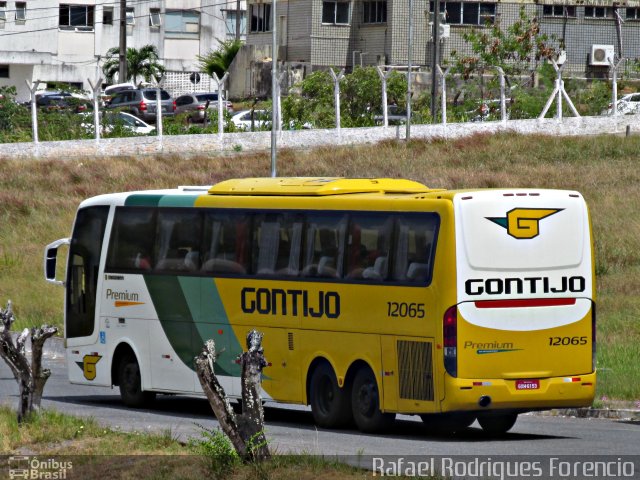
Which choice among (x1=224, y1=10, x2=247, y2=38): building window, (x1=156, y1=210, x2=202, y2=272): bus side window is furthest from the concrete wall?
(x1=224, y1=10, x2=247, y2=38): building window

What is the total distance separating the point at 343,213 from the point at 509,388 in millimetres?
2944

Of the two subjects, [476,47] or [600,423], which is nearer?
[600,423]

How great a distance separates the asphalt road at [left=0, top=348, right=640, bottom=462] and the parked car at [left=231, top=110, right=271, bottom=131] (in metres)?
25.1

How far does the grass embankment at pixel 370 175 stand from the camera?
2983 cm

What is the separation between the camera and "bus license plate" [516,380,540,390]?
48.4 ft

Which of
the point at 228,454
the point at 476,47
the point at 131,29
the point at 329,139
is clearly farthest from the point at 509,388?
the point at 131,29

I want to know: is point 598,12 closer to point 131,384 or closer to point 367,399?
point 131,384

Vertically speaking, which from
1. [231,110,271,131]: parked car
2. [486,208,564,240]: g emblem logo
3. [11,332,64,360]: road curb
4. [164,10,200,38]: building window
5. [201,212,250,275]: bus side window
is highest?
[164,10,200,38]: building window

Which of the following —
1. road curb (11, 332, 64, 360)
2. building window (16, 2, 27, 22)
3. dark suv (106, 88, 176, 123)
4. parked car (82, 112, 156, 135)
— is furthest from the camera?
building window (16, 2, 27, 22)

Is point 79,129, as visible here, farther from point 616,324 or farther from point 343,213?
point 343,213

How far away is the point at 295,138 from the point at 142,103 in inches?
573

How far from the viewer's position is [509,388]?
14.7 m

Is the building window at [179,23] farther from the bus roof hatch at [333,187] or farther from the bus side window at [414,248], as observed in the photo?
the bus side window at [414,248]

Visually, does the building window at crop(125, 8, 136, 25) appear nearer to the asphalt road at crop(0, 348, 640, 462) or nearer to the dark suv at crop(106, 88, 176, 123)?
the dark suv at crop(106, 88, 176, 123)
